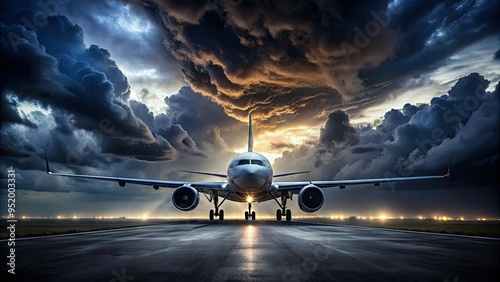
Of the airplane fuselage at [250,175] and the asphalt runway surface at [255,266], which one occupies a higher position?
the airplane fuselage at [250,175]

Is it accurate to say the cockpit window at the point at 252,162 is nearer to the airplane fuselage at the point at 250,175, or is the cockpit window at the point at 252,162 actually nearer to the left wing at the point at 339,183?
the airplane fuselage at the point at 250,175

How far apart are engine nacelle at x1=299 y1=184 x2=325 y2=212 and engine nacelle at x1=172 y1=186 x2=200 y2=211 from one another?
8.13m

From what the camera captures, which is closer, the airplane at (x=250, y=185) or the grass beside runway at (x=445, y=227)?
the grass beside runway at (x=445, y=227)

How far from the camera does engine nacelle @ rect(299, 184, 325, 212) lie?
25.7 metres

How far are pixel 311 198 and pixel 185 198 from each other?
32.1 feet

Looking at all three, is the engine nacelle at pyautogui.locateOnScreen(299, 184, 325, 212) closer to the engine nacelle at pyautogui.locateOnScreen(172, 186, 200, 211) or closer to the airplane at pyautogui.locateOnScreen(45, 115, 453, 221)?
the airplane at pyautogui.locateOnScreen(45, 115, 453, 221)

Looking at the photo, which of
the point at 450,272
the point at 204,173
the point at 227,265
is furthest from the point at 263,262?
the point at 204,173

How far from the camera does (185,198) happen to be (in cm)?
2627

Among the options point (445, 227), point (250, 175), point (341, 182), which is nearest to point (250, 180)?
point (250, 175)

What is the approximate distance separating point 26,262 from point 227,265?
15.1 ft

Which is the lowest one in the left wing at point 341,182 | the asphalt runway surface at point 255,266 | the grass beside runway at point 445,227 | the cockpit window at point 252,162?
the grass beside runway at point 445,227

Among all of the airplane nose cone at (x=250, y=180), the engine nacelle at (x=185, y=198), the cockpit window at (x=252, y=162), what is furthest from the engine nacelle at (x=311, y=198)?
the engine nacelle at (x=185, y=198)

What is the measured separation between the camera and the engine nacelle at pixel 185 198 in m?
26.0

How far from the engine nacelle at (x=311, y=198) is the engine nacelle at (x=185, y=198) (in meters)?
8.13
